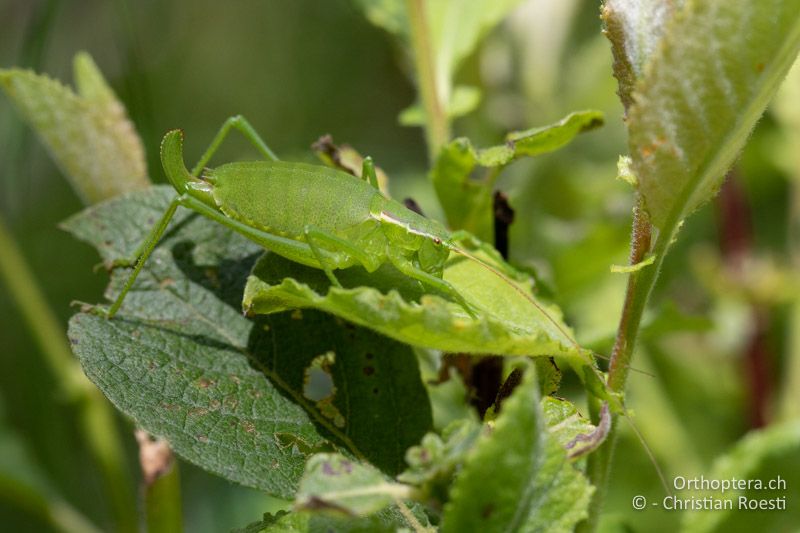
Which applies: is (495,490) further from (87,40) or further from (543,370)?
(87,40)

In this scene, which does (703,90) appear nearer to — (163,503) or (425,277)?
(425,277)

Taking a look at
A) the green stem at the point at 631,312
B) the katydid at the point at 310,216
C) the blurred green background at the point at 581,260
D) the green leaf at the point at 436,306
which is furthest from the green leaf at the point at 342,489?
the blurred green background at the point at 581,260

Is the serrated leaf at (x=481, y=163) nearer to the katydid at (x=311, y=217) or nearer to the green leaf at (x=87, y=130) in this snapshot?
the katydid at (x=311, y=217)

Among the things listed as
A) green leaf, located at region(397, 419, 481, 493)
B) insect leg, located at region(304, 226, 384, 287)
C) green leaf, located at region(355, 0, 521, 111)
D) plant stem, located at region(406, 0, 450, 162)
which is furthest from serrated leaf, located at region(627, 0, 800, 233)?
green leaf, located at region(355, 0, 521, 111)

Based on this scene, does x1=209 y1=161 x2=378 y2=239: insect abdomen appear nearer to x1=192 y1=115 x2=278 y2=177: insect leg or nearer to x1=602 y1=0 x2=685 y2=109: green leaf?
x1=192 y1=115 x2=278 y2=177: insect leg

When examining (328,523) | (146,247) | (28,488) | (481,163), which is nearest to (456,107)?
(481,163)
